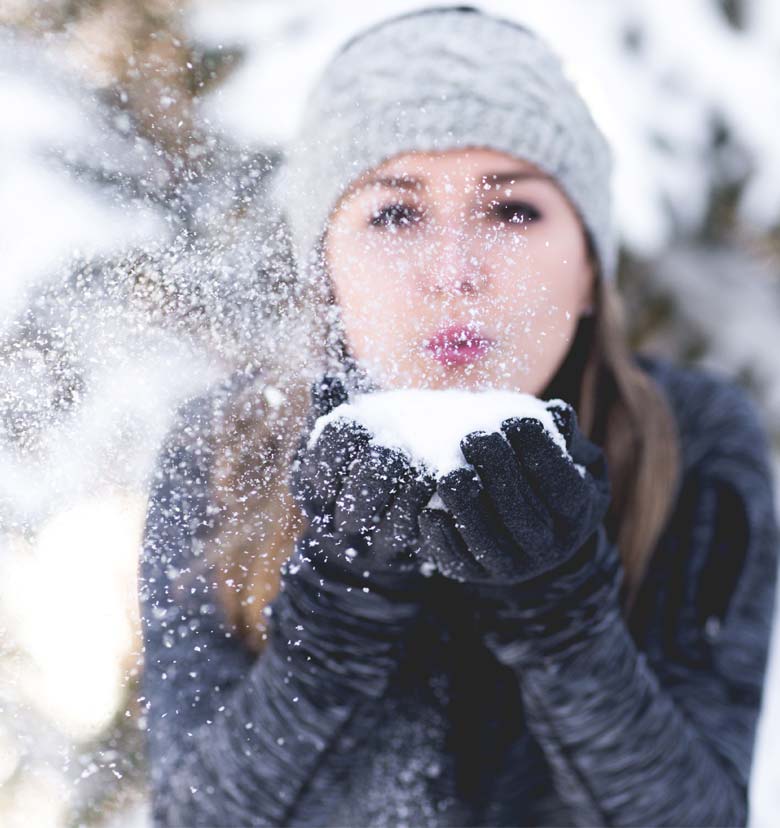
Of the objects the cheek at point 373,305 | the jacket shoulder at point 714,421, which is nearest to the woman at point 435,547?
the cheek at point 373,305

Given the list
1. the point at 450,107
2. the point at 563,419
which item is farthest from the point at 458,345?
the point at 450,107

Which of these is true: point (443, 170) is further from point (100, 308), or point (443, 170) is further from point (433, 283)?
point (100, 308)

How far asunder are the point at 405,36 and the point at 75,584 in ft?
2.43

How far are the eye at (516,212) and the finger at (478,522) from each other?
205 millimetres

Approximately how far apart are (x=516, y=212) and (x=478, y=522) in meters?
0.27

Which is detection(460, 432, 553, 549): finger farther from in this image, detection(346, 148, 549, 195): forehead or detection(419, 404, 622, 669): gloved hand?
detection(346, 148, 549, 195): forehead

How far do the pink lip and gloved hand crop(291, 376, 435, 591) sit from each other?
2.9 inches

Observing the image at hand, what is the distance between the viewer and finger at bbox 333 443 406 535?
1.60 ft

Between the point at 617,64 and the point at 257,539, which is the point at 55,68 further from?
the point at 617,64

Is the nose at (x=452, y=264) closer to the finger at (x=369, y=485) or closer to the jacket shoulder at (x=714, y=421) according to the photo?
the finger at (x=369, y=485)

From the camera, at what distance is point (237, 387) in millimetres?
486

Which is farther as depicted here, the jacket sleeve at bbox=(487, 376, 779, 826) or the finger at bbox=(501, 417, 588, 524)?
the jacket sleeve at bbox=(487, 376, 779, 826)

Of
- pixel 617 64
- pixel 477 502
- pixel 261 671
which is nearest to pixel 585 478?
pixel 477 502

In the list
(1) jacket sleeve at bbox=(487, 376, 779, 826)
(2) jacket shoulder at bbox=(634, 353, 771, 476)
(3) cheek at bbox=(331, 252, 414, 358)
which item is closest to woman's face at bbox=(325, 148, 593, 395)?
(3) cheek at bbox=(331, 252, 414, 358)
